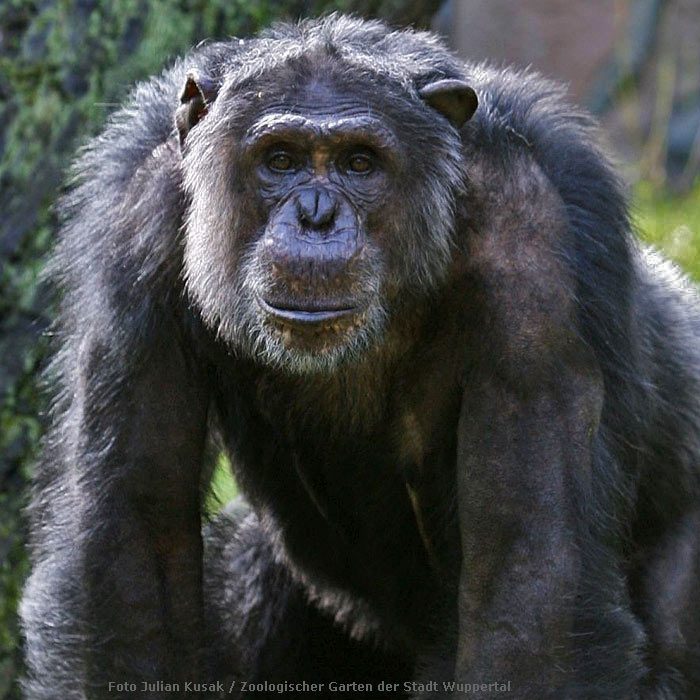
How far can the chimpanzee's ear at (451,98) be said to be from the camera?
5.36 m

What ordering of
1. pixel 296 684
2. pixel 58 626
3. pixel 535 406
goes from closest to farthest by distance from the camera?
1. pixel 535 406
2. pixel 58 626
3. pixel 296 684

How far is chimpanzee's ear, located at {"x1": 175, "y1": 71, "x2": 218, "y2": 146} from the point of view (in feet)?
18.1

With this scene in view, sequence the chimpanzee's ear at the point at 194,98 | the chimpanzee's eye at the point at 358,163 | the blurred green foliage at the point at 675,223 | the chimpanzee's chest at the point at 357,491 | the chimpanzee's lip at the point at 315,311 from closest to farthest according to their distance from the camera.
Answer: the chimpanzee's lip at the point at 315,311 → the chimpanzee's eye at the point at 358,163 → the chimpanzee's ear at the point at 194,98 → the chimpanzee's chest at the point at 357,491 → the blurred green foliage at the point at 675,223

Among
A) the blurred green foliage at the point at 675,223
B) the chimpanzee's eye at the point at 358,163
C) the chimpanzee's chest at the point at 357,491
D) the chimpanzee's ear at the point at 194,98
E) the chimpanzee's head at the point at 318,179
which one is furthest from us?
the blurred green foliage at the point at 675,223

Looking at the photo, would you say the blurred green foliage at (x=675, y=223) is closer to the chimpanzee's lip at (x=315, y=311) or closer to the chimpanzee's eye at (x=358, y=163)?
the chimpanzee's eye at (x=358, y=163)

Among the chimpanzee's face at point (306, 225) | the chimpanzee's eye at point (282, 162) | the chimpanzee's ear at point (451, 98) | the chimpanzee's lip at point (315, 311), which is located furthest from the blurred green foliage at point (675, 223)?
the chimpanzee's lip at point (315, 311)

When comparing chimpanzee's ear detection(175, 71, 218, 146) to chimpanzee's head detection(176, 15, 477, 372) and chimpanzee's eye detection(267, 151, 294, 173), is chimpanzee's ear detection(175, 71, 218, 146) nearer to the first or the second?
chimpanzee's head detection(176, 15, 477, 372)

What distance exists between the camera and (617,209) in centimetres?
552

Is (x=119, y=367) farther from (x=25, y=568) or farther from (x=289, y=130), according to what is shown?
A: (x=25, y=568)

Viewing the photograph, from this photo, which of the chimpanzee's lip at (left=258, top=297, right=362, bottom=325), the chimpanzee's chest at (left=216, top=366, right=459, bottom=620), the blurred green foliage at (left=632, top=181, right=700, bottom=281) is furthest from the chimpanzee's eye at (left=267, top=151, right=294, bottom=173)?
the blurred green foliage at (left=632, top=181, right=700, bottom=281)

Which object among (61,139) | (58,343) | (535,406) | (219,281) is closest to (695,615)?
(535,406)

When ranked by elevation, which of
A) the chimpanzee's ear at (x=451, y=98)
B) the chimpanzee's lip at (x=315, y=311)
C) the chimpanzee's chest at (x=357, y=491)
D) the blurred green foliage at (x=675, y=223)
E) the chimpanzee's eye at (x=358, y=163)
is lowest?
the blurred green foliage at (x=675, y=223)

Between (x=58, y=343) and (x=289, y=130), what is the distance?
158 centimetres

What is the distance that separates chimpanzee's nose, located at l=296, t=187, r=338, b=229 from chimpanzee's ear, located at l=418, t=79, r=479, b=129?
1.79ft
